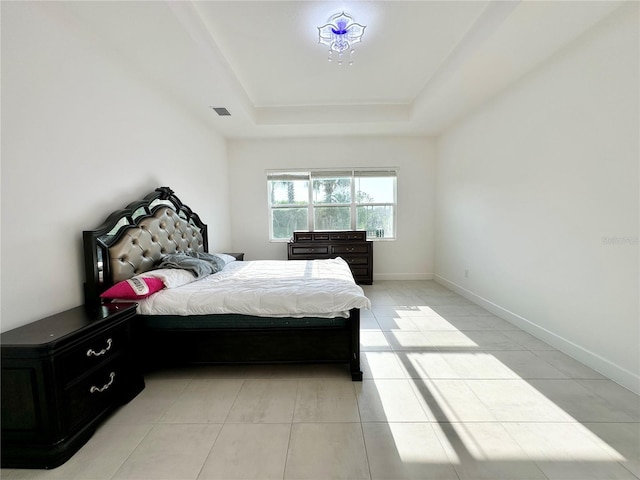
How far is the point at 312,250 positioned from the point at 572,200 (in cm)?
346

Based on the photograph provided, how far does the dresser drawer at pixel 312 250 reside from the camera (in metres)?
4.82

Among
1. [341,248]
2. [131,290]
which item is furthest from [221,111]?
[341,248]

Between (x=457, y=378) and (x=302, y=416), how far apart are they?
1.20m

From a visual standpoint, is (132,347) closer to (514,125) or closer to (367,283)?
(367,283)

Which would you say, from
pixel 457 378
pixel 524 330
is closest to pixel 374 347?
pixel 457 378

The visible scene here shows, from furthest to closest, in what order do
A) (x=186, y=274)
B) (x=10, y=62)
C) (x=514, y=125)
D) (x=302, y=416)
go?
(x=514, y=125) < (x=186, y=274) < (x=302, y=416) < (x=10, y=62)

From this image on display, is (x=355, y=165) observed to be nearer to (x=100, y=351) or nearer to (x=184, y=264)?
(x=184, y=264)

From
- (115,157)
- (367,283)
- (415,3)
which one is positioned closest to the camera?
(415,3)

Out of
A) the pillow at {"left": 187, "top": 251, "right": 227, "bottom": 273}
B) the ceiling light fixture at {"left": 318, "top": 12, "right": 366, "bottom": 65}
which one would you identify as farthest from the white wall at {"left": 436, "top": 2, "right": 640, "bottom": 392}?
the pillow at {"left": 187, "top": 251, "right": 227, "bottom": 273}

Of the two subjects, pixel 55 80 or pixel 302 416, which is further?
pixel 55 80

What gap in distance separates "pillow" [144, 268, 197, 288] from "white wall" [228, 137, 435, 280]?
2.70 metres

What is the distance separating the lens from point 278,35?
2502 millimetres

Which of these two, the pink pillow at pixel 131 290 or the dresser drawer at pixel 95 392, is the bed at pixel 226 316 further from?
the dresser drawer at pixel 95 392

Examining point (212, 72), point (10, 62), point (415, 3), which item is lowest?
point (10, 62)
